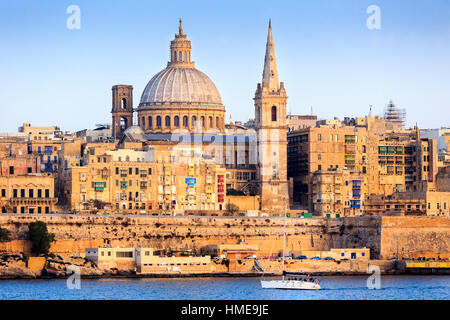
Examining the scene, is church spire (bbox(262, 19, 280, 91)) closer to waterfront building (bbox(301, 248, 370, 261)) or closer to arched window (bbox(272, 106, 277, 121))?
arched window (bbox(272, 106, 277, 121))

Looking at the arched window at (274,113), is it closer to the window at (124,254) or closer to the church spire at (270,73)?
the church spire at (270,73)

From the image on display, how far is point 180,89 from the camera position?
3671 inches

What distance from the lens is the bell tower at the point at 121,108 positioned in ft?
308

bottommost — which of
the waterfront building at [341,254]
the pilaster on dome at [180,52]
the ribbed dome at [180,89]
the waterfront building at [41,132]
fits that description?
the waterfront building at [341,254]

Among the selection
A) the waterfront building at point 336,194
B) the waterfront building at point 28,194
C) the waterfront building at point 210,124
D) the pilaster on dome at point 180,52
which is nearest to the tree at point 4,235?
the waterfront building at point 28,194

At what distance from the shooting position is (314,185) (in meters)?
84.4

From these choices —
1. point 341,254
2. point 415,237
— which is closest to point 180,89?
point 415,237

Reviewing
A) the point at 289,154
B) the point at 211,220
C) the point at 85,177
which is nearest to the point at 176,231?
the point at 211,220

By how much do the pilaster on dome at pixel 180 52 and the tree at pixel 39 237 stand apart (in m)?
30.5

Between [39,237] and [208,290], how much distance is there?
1753 cm

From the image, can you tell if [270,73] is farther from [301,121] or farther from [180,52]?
[301,121]

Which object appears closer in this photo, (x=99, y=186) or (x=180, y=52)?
(x=99, y=186)
